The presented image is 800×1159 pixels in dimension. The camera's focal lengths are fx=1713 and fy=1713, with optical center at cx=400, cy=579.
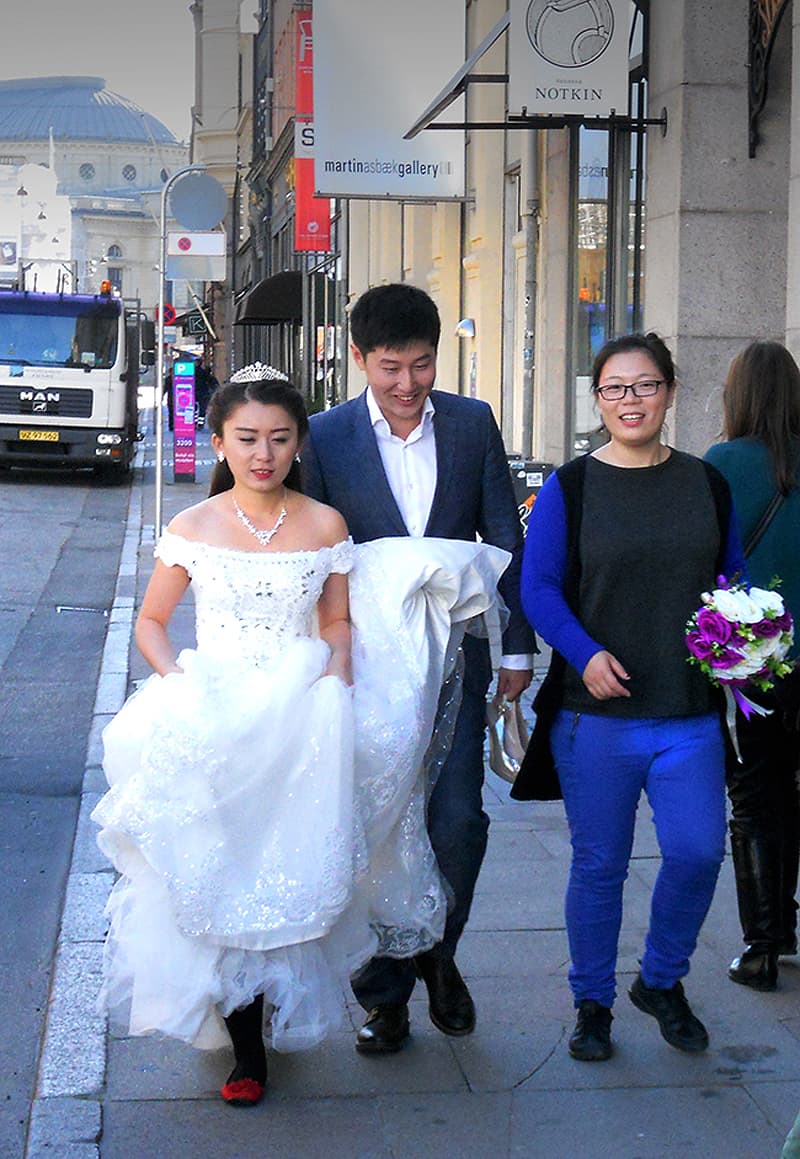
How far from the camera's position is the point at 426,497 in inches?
183

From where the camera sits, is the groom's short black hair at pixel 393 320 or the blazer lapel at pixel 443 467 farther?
the blazer lapel at pixel 443 467

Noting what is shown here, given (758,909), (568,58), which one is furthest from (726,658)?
(568,58)

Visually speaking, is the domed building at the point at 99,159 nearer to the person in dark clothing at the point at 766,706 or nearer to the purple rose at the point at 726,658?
the person in dark clothing at the point at 766,706

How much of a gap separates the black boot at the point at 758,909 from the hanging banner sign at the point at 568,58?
25.8 feet

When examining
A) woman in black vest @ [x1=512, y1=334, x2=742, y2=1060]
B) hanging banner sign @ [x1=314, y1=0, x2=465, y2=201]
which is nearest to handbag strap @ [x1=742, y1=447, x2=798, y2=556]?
woman in black vest @ [x1=512, y1=334, x2=742, y2=1060]

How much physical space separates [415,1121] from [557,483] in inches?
64.0

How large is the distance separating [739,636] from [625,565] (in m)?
0.36

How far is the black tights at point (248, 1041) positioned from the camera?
4.16 m

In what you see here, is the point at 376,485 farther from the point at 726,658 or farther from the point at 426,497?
the point at 726,658

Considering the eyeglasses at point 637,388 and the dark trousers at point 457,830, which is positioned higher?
the eyeglasses at point 637,388

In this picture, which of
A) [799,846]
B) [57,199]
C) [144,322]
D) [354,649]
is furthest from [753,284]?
[57,199]

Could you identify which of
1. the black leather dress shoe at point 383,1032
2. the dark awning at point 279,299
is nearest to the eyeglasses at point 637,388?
the black leather dress shoe at point 383,1032

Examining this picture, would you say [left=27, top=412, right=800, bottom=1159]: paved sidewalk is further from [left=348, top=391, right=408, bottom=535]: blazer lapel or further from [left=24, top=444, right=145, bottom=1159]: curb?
[left=348, top=391, right=408, bottom=535]: blazer lapel

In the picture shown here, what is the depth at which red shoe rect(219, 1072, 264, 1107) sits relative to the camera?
4.18 meters
